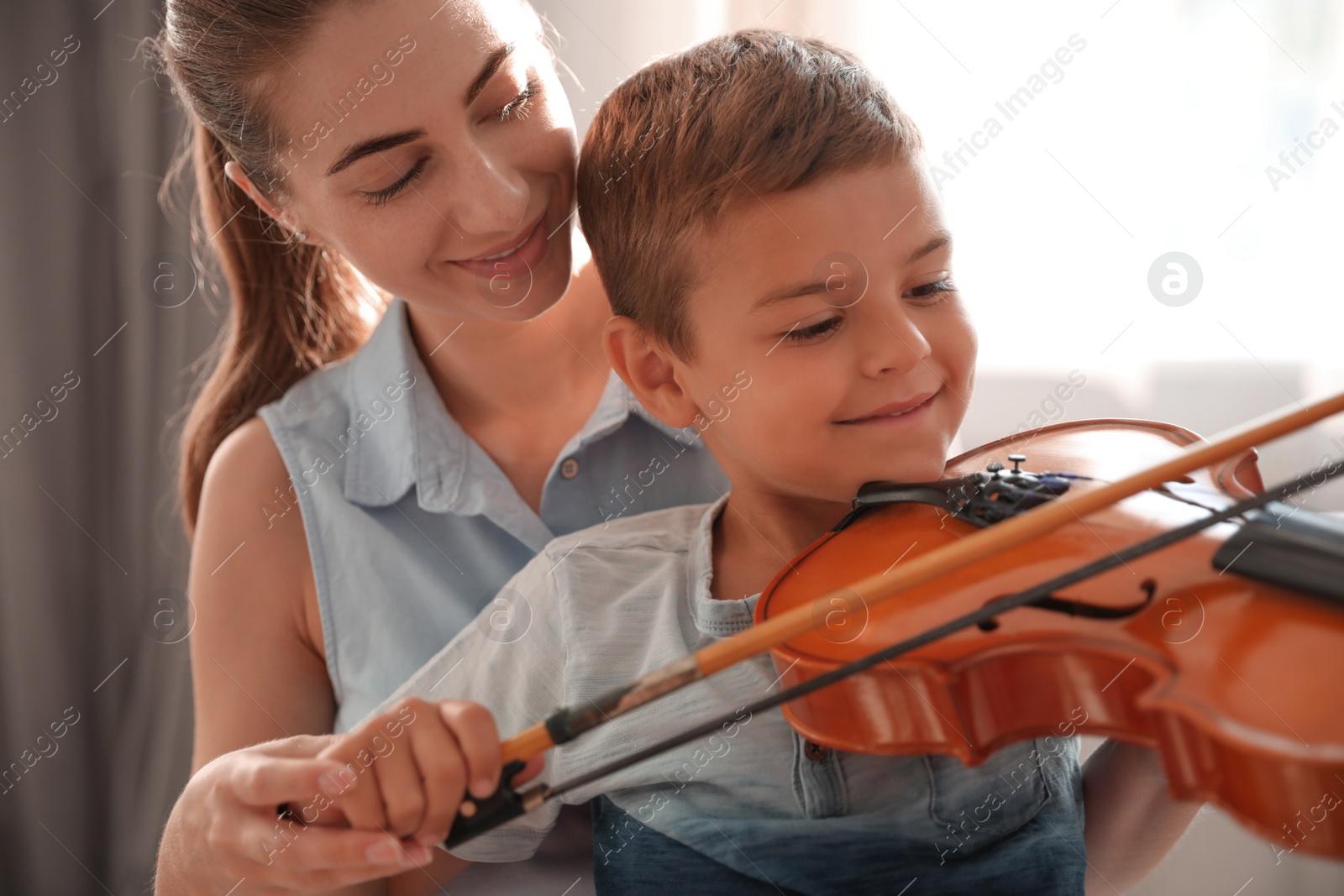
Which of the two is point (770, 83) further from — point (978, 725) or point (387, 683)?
point (387, 683)

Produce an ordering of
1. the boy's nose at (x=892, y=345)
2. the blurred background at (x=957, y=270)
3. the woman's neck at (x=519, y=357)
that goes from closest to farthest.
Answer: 1. the boy's nose at (x=892, y=345)
2. the woman's neck at (x=519, y=357)
3. the blurred background at (x=957, y=270)

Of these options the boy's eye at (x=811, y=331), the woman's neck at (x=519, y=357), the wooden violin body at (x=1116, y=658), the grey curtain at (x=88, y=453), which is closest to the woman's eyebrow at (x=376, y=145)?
the woman's neck at (x=519, y=357)

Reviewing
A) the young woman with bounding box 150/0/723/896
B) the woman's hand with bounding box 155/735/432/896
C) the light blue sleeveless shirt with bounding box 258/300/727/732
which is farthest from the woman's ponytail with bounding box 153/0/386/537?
the woman's hand with bounding box 155/735/432/896

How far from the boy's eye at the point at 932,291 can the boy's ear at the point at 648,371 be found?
20 cm

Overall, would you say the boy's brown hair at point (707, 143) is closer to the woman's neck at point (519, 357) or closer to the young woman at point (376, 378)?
the young woman at point (376, 378)

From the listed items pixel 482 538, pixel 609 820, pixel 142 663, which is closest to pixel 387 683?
pixel 482 538

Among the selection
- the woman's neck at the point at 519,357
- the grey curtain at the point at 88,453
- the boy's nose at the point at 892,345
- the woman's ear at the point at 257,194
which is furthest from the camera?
the grey curtain at the point at 88,453

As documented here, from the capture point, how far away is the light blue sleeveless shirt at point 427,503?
3.51 ft

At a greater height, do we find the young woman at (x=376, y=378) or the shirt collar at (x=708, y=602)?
the young woman at (x=376, y=378)

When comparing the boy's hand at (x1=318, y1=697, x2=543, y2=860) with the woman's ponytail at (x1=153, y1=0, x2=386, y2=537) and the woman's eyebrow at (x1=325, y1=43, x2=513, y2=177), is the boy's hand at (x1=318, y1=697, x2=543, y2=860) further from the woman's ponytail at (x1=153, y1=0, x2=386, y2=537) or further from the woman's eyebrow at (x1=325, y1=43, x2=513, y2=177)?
the woman's ponytail at (x1=153, y1=0, x2=386, y2=537)

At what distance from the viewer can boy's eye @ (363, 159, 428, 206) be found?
905 mm

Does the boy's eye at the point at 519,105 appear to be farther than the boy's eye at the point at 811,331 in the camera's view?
Yes

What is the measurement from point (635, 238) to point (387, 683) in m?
0.51

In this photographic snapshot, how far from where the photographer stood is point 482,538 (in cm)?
110
